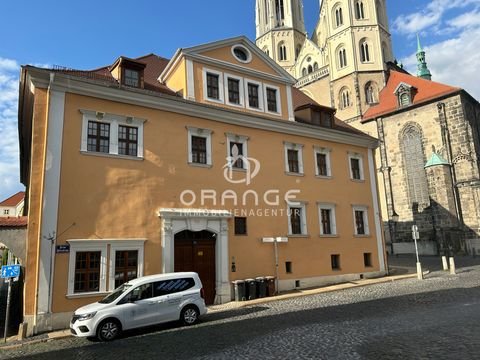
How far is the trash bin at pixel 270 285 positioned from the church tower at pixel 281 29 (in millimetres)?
58815

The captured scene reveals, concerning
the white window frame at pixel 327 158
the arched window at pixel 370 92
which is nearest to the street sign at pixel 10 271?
the white window frame at pixel 327 158

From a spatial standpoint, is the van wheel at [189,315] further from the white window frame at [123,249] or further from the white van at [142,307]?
the white window frame at [123,249]

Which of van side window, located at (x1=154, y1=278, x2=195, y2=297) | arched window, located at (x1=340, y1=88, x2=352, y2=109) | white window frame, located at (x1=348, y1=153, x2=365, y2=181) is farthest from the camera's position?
arched window, located at (x1=340, y1=88, x2=352, y2=109)

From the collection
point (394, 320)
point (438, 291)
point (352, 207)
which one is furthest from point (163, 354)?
point (352, 207)

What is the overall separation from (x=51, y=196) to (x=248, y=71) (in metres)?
11.9

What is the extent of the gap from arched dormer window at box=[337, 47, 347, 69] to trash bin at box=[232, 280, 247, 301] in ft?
157

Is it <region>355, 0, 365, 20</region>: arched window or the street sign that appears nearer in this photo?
the street sign

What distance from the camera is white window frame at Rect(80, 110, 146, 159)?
15812 mm

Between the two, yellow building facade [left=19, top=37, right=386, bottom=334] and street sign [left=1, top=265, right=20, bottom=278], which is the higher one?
yellow building facade [left=19, top=37, right=386, bottom=334]

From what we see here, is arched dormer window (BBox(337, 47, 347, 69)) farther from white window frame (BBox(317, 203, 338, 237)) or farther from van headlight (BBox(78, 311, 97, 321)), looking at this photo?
van headlight (BBox(78, 311, 97, 321))

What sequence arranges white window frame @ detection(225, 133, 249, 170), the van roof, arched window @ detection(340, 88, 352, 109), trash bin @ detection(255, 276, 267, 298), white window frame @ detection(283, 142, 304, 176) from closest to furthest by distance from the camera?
1. the van roof
2. trash bin @ detection(255, 276, 267, 298)
3. white window frame @ detection(225, 133, 249, 170)
4. white window frame @ detection(283, 142, 304, 176)
5. arched window @ detection(340, 88, 352, 109)

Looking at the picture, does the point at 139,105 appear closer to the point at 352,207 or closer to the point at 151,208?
the point at 151,208

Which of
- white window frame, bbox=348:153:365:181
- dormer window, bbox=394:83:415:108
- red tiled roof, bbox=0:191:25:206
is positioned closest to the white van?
white window frame, bbox=348:153:365:181

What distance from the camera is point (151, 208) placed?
1675 centimetres
